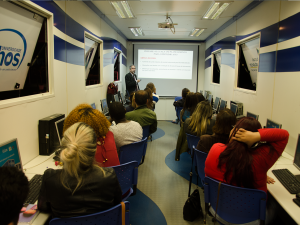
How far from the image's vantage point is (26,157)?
2.22 m

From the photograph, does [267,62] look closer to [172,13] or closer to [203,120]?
[203,120]

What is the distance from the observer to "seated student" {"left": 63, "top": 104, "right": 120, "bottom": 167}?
1783 mm

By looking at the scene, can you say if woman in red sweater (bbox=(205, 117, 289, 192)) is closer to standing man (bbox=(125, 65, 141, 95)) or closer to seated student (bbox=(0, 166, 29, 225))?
seated student (bbox=(0, 166, 29, 225))

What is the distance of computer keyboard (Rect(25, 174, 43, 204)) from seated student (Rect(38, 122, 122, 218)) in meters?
0.34

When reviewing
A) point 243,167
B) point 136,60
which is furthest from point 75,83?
point 136,60

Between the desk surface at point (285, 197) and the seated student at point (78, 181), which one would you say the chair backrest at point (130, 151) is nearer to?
the seated student at point (78, 181)

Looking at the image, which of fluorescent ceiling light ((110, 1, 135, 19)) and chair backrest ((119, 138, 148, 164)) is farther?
fluorescent ceiling light ((110, 1, 135, 19))

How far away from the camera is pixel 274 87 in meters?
3.13

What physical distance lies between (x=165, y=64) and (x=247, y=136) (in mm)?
6753

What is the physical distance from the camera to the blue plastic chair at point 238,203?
1506mm

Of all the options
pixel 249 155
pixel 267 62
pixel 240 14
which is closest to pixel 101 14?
pixel 240 14

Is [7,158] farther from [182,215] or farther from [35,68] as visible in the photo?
[182,215]

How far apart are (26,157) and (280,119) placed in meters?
3.10

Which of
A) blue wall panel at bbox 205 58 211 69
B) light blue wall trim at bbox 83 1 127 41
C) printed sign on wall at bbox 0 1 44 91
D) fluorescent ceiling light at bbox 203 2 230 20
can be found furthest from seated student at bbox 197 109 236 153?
blue wall panel at bbox 205 58 211 69
